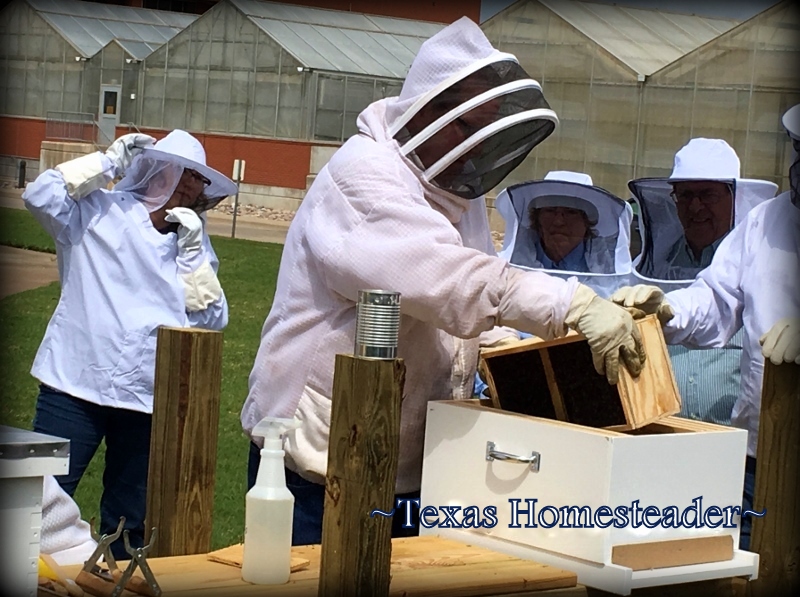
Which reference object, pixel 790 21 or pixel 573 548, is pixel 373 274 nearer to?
pixel 573 548

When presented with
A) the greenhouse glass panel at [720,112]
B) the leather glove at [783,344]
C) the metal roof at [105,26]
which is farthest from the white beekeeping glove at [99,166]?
the metal roof at [105,26]

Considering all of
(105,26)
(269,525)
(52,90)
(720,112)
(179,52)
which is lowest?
(269,525)

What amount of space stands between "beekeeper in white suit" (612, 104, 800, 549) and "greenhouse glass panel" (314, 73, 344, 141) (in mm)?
22796

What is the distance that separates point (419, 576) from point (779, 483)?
942mm

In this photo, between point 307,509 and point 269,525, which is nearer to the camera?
point 269,525

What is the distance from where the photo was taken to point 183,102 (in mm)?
26812

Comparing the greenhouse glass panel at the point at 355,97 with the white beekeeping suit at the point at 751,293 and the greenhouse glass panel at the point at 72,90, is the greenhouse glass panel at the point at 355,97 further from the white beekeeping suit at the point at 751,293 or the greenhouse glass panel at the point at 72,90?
the white beekeeping suit at the point at 751,293

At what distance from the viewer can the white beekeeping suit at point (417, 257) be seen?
241cm

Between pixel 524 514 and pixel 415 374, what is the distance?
41cm

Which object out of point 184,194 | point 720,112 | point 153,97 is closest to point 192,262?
point 184,194

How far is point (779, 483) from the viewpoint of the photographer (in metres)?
2.67

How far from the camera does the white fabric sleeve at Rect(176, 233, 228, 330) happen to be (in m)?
4.60

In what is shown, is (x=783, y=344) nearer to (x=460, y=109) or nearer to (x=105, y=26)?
(x=460, y=109)

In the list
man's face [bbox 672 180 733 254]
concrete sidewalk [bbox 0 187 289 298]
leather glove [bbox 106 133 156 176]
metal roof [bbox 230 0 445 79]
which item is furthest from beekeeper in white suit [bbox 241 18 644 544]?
metal roof [bbox 230 0 445 79]
